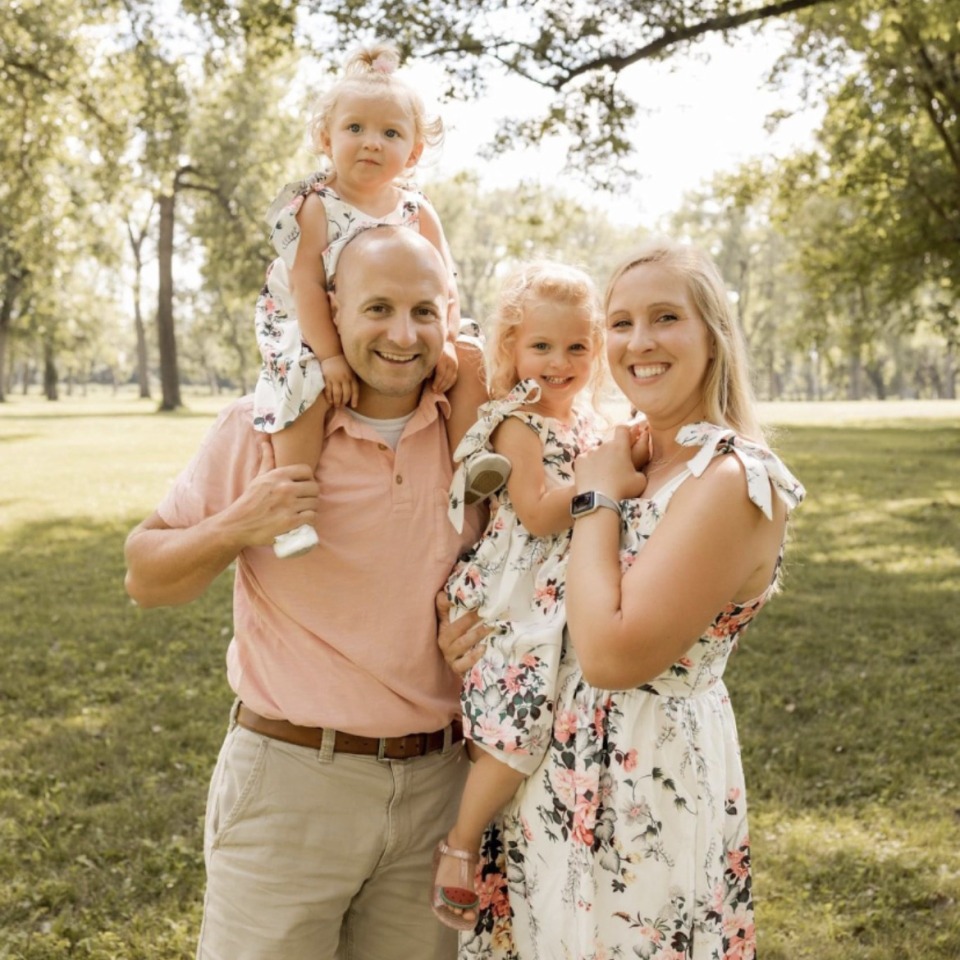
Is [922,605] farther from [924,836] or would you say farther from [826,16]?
[826,16]

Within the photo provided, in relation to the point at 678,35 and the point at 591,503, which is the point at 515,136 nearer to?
the point at 678,35

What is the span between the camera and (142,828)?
5.28 metres

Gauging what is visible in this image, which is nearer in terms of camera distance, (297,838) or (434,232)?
(297,838)

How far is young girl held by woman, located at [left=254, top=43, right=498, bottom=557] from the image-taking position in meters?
2.58

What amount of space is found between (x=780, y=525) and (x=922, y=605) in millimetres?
7735

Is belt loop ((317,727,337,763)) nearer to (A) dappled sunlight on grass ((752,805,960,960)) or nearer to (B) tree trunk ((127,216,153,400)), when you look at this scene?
(A) dappled sunlight on grass ((752,805,960,960))

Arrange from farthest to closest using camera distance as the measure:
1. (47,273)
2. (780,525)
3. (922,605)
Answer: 1. (47,273)
2. (922,605)
3. (780,525)

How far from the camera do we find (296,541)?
2.42m

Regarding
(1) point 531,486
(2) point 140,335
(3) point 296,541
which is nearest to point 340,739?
(3) point 296,541

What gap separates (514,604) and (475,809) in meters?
0.50

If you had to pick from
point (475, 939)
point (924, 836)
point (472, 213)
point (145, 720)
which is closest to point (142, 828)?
point (145, 720)

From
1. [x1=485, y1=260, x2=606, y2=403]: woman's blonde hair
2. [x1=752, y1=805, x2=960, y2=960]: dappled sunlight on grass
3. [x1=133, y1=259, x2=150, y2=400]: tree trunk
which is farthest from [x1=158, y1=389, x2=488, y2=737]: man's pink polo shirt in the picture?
[x1=133, y1=259, x2=150, y2=400]: tree trunk

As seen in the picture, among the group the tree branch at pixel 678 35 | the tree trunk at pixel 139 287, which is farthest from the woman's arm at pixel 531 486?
the tree trunk at pixel 139 287

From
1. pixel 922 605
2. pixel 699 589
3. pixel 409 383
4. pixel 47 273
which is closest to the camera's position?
pixel 699 589
